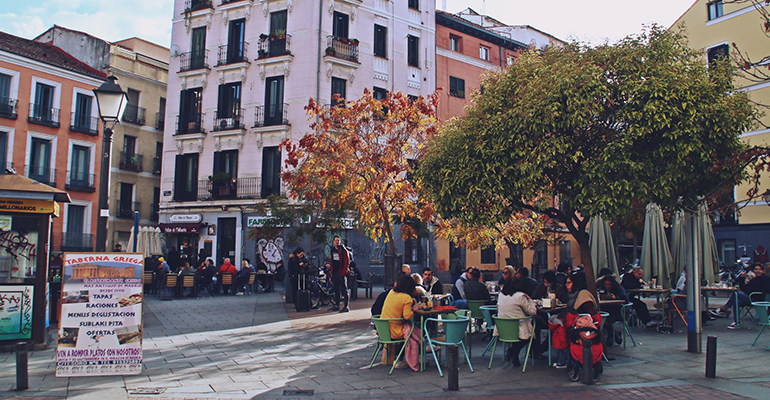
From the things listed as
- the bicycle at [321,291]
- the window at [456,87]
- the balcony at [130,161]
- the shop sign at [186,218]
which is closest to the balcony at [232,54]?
the shop sign at [186,218]

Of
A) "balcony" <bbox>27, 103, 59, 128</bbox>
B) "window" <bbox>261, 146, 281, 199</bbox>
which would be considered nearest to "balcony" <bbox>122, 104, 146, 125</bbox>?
"balcony" <bbox>27, 103, 59, 128</bbox>

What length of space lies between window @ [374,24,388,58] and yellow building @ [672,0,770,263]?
13.9 metres

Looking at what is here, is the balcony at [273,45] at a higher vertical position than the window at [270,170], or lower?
higher

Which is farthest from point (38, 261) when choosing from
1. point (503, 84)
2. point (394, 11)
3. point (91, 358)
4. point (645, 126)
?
point (394, 11)

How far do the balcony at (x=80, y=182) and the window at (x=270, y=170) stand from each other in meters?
9.97

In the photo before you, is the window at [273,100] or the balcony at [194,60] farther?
the balcony at [194,60]

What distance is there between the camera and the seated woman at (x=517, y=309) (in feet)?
27.4

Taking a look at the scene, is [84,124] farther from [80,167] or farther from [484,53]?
[484,53]

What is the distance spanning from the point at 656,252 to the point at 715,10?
17333 mm

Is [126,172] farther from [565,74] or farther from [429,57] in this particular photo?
[565,74]

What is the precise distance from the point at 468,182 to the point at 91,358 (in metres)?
6.56

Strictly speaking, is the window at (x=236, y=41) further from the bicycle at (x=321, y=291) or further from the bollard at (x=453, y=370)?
the bollard at (x=453, y=370)

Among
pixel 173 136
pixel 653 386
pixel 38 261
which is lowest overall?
pixel 653 386

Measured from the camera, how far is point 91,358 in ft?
24.8
